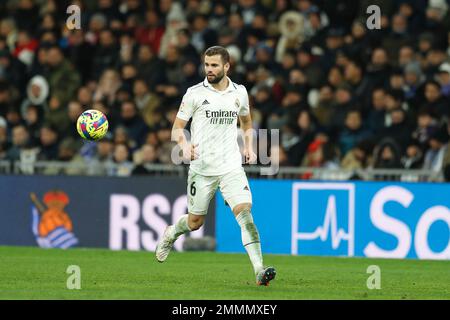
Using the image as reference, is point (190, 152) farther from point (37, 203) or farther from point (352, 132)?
point (37, 203)

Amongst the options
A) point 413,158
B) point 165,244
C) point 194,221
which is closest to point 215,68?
point 194,221

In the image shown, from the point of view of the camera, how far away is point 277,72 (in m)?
21.9

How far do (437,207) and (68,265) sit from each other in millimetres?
5687

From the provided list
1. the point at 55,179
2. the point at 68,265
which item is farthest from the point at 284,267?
the point at 55,179

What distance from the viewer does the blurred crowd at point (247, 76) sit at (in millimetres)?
19719

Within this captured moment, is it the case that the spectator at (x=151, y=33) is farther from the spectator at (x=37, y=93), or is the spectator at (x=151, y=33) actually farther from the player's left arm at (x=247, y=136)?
the player's left arm at (x=247, y=136)

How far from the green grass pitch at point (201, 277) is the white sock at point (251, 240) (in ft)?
0.85

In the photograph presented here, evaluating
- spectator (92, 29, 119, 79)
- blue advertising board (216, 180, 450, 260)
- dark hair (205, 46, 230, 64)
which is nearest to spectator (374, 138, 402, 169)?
blue advertising board (216, 180, 450, 260)

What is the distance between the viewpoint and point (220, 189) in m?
13.4

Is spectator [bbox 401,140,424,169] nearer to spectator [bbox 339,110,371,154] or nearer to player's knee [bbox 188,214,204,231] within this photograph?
spectator [bbox 339,110,371,154]

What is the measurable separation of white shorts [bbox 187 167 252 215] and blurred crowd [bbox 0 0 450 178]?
588 cm

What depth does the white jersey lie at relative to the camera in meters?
13.2

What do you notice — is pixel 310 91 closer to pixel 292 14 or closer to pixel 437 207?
pixel 292 14

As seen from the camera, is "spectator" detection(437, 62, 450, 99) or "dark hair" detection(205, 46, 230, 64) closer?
"dark hair" detection(205, 46, 230, 64)
